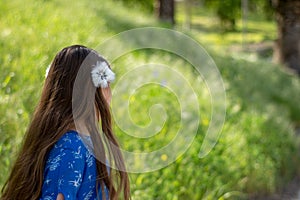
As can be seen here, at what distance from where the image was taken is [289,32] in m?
13.4

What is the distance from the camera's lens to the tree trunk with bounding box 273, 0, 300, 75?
13.1 metres

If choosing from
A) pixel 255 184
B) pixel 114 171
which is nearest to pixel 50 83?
pixel 114 171

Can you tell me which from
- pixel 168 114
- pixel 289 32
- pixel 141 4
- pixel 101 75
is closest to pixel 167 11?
pixel 289 32

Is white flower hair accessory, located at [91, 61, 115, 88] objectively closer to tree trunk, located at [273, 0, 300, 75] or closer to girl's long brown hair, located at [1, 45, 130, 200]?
girl's long brown hair, located at [1, 45, 130, 200]

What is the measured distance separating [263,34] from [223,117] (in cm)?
2855

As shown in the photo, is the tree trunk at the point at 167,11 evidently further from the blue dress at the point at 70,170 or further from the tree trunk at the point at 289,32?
the blue dress at the point at 70,170

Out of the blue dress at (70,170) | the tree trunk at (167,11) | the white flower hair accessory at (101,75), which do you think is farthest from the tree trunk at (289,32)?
the blue dress at (70,170)

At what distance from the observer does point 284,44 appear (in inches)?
531

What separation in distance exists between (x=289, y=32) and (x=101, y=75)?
11.5 m

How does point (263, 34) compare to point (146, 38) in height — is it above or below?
above

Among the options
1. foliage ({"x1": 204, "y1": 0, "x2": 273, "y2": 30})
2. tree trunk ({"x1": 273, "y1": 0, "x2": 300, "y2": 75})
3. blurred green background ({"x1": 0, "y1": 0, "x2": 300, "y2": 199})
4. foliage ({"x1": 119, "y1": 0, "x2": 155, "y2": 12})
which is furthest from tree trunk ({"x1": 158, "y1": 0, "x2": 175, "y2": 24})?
foliage ({"x1": 204, "y1": 0, "x2": 273, "y2": 30})

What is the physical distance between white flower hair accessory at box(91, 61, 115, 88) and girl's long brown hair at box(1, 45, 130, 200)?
0.06 feet

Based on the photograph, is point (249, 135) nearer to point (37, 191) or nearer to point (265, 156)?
point (265, 156)

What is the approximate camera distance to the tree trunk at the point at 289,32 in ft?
43.0
